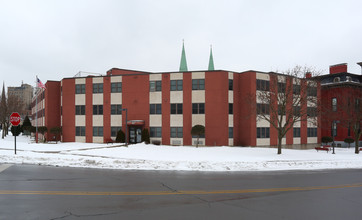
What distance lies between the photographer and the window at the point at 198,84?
102ft

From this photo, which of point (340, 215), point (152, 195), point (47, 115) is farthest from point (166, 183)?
point (47, 115)

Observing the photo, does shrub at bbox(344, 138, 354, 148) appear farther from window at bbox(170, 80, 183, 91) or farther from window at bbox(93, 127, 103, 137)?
window at bbox(93, 127, 103, 137)

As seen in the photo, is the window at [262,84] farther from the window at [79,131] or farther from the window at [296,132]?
the window at [79,131]

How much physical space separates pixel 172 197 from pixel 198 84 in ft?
79.2

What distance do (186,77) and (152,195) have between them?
960 inches

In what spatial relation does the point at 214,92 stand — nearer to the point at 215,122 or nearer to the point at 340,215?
the point at 215,122

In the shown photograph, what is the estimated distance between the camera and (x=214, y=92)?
30641 millimetres

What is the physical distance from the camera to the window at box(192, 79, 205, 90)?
3122 centimetres

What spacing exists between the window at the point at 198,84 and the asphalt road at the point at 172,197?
20388mm

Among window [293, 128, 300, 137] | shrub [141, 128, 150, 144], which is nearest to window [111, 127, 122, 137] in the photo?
shrub [141, 128, 150, 144]

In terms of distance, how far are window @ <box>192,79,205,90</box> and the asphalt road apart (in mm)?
20388

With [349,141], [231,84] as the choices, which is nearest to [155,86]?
[231,84]

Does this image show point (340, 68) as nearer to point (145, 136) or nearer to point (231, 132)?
point (231, 132)

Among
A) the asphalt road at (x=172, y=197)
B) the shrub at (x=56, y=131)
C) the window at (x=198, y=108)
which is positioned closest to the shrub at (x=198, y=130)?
the window at (x=198, y=108)
